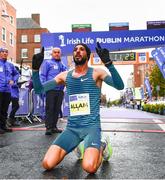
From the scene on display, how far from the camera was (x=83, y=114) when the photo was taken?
205 inches

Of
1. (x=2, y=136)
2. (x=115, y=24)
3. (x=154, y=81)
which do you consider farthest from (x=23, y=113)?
(x=154, y=81)

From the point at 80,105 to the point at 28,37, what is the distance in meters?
86.0

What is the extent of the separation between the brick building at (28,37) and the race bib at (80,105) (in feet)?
269

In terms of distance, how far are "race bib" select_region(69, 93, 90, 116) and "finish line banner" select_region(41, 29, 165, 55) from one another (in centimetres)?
1518

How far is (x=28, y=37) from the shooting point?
89.6 metres

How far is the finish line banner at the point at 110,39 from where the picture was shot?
66.5ft

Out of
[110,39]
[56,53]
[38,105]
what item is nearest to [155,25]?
[110,39]

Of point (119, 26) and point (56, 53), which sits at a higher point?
point (119, 26)

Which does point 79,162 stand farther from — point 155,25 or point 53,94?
point 155,25

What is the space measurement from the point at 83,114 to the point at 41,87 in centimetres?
66

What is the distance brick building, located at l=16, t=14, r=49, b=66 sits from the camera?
87500 mm

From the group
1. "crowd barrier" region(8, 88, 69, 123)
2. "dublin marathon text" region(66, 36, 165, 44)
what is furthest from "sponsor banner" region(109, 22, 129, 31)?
"crowd barrier" region(8, 88, 69, 123)

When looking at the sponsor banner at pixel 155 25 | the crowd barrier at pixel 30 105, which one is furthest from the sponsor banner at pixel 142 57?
the crowd barrier at pixel 30 105

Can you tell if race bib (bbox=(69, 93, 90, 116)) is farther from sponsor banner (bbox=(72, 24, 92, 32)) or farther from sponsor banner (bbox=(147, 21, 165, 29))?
sponsor banner (bbox=(72, 24, 92, 32))
